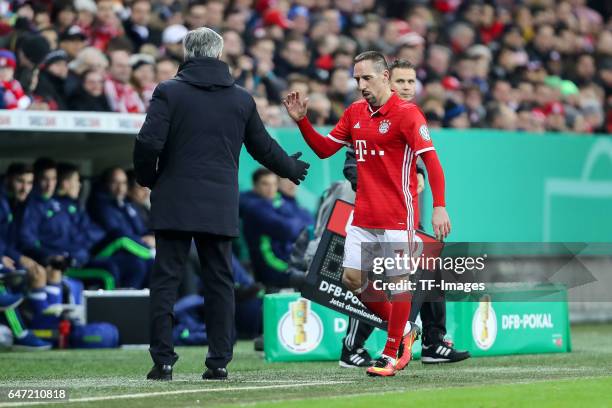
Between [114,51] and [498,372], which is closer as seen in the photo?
[498,372]

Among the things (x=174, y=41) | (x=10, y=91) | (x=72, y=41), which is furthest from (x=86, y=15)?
(x=10, y=91)

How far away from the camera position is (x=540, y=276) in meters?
15.5

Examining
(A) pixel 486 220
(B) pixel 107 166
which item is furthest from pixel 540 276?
(B) pixel 107 166

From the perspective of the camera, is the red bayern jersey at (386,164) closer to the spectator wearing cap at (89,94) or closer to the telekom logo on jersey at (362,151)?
the telekom logo on jersey at (362,151)

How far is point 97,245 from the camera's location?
44.4 ft

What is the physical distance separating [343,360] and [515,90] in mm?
10150

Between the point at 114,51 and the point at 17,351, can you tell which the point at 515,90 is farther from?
the point at 17,351

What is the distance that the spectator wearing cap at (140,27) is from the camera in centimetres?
1550

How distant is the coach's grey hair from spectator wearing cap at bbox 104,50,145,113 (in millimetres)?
5727

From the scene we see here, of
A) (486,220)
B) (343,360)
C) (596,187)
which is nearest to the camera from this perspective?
(343,360)

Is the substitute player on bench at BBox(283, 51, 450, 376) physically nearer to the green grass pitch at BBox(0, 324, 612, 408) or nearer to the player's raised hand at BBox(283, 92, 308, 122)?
the player's raised hand at BBox(283, 92, 308, 122)

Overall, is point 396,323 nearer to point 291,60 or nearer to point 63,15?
point 63,15

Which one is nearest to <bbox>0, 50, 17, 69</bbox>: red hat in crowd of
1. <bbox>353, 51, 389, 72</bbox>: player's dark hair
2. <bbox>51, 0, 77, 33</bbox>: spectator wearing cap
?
<bbox>51, 0, 77, 33</bbox>: spectator wearing cap

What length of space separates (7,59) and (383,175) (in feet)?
19.1
